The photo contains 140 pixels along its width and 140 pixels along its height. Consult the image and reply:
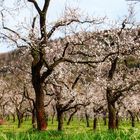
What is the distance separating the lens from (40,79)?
91.8ft

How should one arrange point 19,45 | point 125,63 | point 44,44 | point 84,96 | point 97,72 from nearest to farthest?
point 44,44 → point 19,45 → point 97,72 → point 125,63 → point 84,96

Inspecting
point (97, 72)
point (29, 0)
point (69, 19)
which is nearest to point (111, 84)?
point (97, 72)

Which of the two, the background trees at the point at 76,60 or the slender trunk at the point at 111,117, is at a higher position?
the background trees at the point at 76,60

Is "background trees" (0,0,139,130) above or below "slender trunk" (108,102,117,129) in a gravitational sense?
above

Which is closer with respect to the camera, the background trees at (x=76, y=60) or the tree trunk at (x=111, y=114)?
the background trees at (x=76, y=60)

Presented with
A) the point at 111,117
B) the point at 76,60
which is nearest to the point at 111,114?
the point at 111,117

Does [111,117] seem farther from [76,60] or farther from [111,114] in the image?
[76,60]

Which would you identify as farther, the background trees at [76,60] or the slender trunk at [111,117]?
the slender trunk at [111,117]

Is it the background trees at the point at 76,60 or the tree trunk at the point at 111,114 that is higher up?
the background trees at the point at 76,60

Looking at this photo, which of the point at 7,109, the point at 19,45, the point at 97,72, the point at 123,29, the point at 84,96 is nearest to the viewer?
the point at 19,45

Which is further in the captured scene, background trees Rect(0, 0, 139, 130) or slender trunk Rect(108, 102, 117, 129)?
slender trunk Rect(108, 102, 117, 129)

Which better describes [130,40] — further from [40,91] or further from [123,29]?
[40,91]

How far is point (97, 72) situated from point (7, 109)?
7029 cm

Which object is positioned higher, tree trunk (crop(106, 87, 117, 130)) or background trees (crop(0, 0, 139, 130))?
background trees (crop(0, 0, 139, 130))
